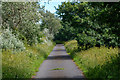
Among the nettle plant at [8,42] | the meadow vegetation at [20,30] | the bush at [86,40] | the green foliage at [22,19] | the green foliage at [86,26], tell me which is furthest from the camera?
the bush at [86,40]

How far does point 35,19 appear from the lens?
971 inches

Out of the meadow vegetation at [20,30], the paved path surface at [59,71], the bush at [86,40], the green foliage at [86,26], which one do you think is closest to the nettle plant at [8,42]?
the meadow vegetation at [20,30]

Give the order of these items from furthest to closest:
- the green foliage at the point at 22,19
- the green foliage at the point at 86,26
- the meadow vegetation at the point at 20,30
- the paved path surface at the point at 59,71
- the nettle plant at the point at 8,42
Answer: the green foliage at the point at 86,26
the green foliage at the point at 22,19
the meadow vegetation at the point at 20,30
the nettle plant at the point at 8,42
the paved path surface at the point at 59,71

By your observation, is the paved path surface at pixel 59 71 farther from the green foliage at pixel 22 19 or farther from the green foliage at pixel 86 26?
the green foliage at pixel 22 19

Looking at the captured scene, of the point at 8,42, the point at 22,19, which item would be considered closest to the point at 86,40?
the point at 22,19

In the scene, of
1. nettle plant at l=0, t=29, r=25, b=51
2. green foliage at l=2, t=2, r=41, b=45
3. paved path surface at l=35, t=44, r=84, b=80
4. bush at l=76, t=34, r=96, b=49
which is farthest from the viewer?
bush at l=76, t=34, r=96, b=49

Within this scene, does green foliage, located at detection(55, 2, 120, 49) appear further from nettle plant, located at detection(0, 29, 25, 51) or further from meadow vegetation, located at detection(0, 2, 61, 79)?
nettle plant, located at detection(0, 29, 25, 51)

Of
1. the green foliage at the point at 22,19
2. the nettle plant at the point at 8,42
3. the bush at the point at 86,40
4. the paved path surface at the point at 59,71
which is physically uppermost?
the green foliage at the point at 22,19

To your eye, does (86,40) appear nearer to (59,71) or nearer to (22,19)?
(22,19)

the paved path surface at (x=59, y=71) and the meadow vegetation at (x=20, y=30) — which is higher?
the meadow vegetation at (x=20, y=30)

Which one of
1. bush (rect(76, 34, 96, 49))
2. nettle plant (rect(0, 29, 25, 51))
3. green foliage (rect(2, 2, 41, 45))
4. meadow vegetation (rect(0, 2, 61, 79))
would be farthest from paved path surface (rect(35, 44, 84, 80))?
green foliage (rect(2, 2, 41, 45))

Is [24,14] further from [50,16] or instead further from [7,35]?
[50,16]

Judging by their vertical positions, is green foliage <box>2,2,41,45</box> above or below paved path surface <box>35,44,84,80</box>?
above

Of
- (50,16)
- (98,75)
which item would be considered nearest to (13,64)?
(98,75)
